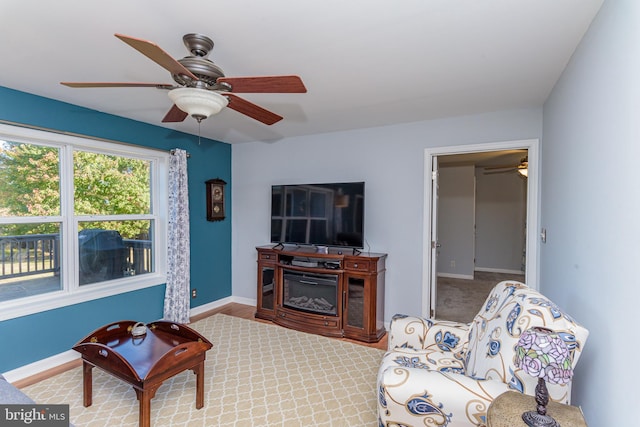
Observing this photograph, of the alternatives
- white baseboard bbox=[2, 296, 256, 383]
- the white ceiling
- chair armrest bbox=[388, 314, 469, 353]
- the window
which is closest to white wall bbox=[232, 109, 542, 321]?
the white ceiling

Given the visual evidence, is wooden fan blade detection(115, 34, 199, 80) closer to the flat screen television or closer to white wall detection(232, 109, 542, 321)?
the flat screen television

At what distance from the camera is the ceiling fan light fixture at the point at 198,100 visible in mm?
1621

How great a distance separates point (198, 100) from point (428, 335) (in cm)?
205

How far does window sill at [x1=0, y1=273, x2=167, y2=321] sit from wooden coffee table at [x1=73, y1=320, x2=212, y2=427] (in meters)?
0.92

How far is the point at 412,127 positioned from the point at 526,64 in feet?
4.88

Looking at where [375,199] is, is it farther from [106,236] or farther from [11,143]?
[11,143]

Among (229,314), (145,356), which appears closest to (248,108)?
(145,356)

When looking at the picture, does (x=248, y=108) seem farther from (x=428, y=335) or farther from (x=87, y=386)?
(x=87, y=386)

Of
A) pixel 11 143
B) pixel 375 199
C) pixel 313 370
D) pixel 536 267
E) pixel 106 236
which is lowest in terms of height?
pixel 313 370

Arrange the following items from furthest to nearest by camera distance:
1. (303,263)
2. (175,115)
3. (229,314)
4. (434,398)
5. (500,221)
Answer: (500,221) → (229,314) → (303,263) → (175,115) → (434,398)

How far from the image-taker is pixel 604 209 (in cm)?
144

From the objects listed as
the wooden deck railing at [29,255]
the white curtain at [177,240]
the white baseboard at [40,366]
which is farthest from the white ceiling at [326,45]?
the white baseboard at [40,366]

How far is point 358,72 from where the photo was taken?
2.27 m

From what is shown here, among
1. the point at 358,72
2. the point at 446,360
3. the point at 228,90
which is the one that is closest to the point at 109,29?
the point at 228,90
